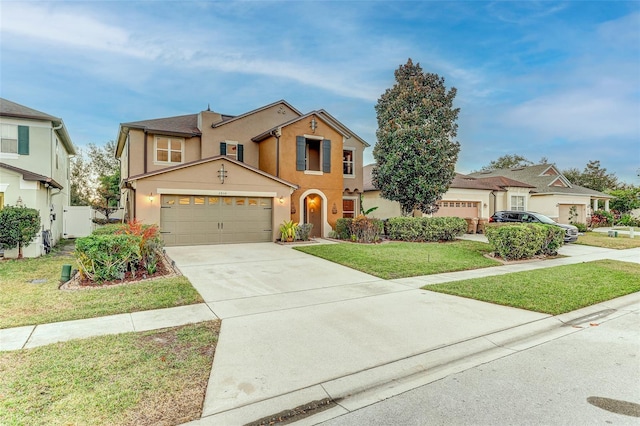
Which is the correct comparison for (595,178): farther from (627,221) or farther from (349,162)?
(349,162)

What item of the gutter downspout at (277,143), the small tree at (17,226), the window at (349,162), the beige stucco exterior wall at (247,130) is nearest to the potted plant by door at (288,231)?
the gutter downspout at (277,143)

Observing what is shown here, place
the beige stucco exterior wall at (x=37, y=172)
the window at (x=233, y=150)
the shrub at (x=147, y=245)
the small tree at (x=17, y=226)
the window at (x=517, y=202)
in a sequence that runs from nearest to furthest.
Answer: the shrub at (x=147, y=245)
the small tree at (x=17, y=226)
the beige stucco exterior wall at (x=37, y=172)
the window at (x=233, y=150)
the window at (x=517, y=202)

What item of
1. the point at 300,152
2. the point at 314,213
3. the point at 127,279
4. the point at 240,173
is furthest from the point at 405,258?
the point at 300,152

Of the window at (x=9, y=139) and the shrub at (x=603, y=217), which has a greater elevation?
the window at (x=9, y=139)

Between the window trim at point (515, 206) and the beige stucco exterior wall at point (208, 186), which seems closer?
the beige stucco exterior wall at point (208, 186)

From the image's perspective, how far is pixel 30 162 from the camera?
12.6 m

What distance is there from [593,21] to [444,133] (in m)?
8.22

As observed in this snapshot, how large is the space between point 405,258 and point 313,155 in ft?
32.5

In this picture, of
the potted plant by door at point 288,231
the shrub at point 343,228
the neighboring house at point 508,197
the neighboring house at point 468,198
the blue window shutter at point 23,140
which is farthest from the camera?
the neighboring house at point 508,197

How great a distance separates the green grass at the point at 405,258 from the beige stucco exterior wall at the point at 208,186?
3.51 m

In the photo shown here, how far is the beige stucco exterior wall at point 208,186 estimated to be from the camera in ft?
43.7

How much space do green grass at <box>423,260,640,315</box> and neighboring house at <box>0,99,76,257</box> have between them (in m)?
12.9

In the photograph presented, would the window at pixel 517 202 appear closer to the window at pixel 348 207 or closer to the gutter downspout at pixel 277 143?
the window at pixel 348 207

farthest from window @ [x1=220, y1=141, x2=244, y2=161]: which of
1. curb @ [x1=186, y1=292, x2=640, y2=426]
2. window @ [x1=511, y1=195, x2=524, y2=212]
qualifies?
window @ [x1=511, y1=195, x2=524, y2=212]
